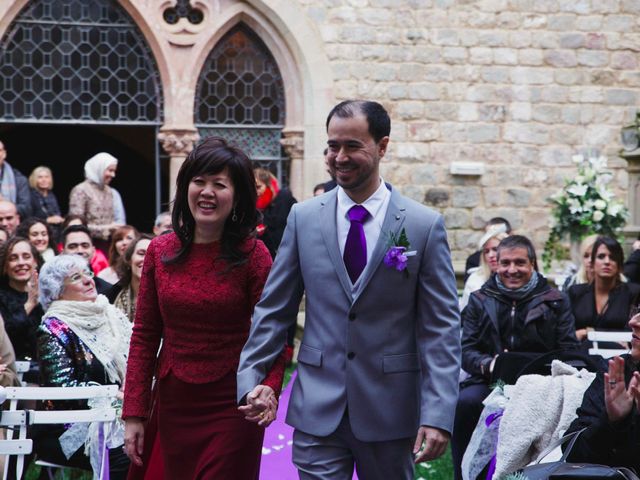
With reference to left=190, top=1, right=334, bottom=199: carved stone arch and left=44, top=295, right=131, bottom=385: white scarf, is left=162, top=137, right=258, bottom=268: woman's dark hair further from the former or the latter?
left=190, top=1, right=334, bottom=199: carved stone arch

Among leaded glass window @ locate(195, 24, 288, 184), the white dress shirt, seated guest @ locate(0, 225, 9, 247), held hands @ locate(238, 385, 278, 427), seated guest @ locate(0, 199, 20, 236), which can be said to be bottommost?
held hands @ locate(238, 385, 278, 427)

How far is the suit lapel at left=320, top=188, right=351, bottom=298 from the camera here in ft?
12.6

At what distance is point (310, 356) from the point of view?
154 inches

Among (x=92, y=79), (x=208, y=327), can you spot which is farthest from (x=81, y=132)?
(x=208, y=327)

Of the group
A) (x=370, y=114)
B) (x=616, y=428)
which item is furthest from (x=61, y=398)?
(x=616, y=428)

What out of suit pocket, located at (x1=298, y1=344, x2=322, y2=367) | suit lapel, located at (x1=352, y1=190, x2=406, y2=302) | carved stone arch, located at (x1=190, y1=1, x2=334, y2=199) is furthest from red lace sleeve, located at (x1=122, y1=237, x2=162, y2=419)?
carved stone arch, located at (x1=190, y1=1, x2=334, y2=199)

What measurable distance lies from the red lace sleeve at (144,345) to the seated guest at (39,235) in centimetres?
463

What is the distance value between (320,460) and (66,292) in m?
2.60

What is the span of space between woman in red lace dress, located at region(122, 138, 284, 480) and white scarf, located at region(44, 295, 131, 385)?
1.56m

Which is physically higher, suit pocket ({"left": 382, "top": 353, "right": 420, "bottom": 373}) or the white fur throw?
suit pocket ({"left": 382, "top": 353, "right": 420, "bottom": 373})

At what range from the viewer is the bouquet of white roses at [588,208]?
1125cm

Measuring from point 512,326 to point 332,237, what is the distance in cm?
304

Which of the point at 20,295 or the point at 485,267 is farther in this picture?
the point at 485,267

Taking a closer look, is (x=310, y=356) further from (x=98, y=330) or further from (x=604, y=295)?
(x=604, y=295)
